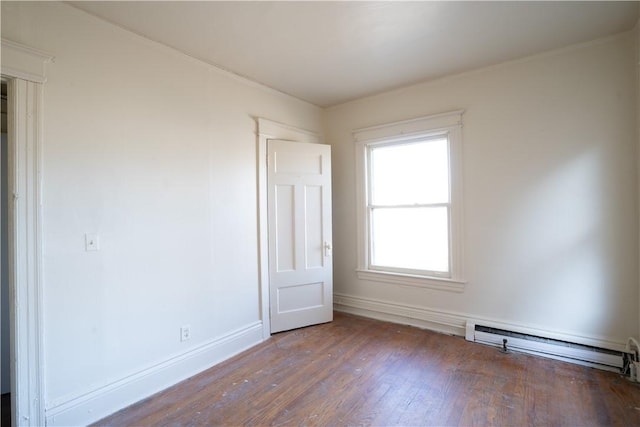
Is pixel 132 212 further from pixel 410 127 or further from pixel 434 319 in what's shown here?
pixel 434 319

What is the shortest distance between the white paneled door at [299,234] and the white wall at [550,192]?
3.80 feet

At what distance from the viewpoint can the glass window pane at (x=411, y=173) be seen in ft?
10.8

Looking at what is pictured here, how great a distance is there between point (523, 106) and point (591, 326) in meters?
1.98

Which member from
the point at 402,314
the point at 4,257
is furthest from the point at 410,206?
the point at 4,257

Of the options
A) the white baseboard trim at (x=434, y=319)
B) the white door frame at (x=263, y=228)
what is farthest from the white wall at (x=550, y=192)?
the white door frame at (x=263, y=228)

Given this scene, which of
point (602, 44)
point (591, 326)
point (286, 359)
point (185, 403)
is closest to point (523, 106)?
point (602, 44)

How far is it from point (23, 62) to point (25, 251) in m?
1.07

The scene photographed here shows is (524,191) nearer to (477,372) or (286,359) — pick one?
(477,372)

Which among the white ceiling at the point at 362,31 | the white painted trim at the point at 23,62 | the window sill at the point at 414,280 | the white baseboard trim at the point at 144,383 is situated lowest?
the white baseboard trim at the point at 144,383

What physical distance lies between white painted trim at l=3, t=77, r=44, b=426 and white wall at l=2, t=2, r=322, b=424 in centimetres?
5

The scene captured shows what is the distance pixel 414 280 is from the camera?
342 cm

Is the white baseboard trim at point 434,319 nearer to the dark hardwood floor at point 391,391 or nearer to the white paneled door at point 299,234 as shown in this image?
the dark hardwood floor at point 391,391

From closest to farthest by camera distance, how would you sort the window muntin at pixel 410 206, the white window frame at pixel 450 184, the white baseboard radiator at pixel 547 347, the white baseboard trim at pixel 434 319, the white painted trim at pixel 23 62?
the white painted trim at pixel 23 62 < the white baseboard radiator at pixel 547 347 < the white baseboard trim at pixel 434 319 < the white window frame at pixel 450 184 < the window muntin at pixel 410 206

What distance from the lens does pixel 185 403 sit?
2.11 meters
